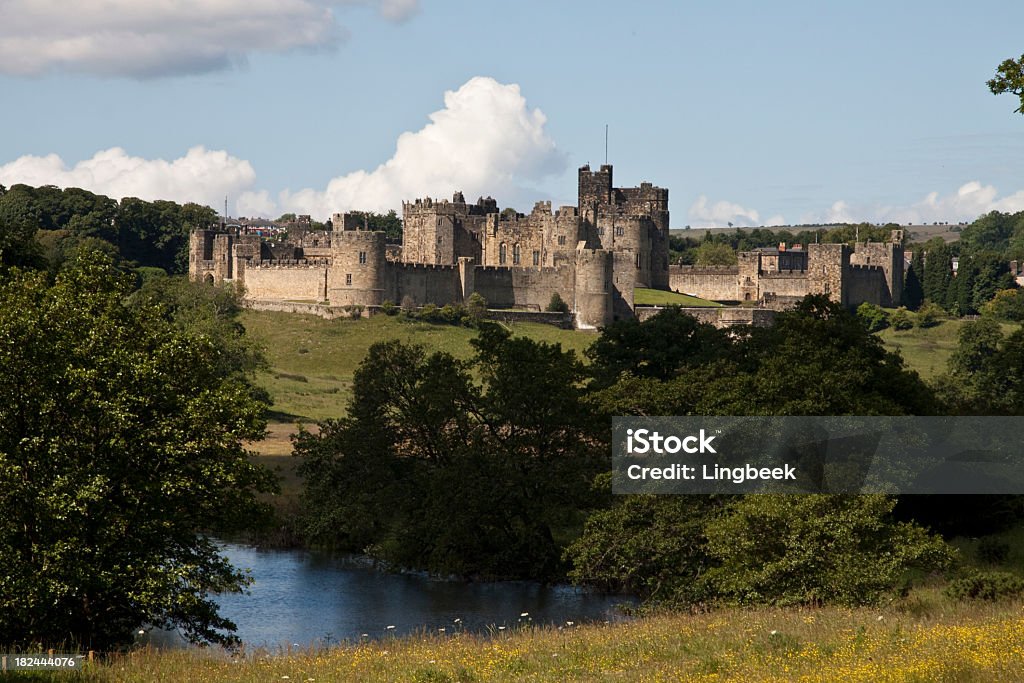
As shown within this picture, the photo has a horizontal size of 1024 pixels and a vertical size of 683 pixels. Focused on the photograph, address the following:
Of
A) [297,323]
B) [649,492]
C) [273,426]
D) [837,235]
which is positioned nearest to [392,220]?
[837,235]

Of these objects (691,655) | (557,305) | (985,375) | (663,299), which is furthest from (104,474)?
(663,299)

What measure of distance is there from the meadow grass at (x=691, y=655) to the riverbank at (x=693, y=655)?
19 mm

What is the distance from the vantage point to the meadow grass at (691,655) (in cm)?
1606

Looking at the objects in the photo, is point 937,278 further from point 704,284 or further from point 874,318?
point 704,284

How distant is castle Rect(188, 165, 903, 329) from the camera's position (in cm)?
7838

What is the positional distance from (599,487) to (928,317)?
204 ft

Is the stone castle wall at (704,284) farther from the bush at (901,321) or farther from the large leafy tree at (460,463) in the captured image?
the large leafy tree at (460,463)

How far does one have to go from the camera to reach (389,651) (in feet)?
65.9

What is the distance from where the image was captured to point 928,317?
8806cm

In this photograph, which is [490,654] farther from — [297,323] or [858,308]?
[858,308]

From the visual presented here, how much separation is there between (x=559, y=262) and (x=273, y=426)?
35.4 metres

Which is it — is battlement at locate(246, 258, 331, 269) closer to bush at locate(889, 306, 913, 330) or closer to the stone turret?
the stone turret

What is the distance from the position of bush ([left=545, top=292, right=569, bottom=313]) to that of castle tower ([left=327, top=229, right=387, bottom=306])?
31.7 ft

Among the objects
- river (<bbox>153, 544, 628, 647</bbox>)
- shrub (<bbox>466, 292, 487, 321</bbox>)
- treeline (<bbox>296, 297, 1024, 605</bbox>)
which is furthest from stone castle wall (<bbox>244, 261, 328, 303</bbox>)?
river (<bbox>153, 544, 628, 647</bbox>)
